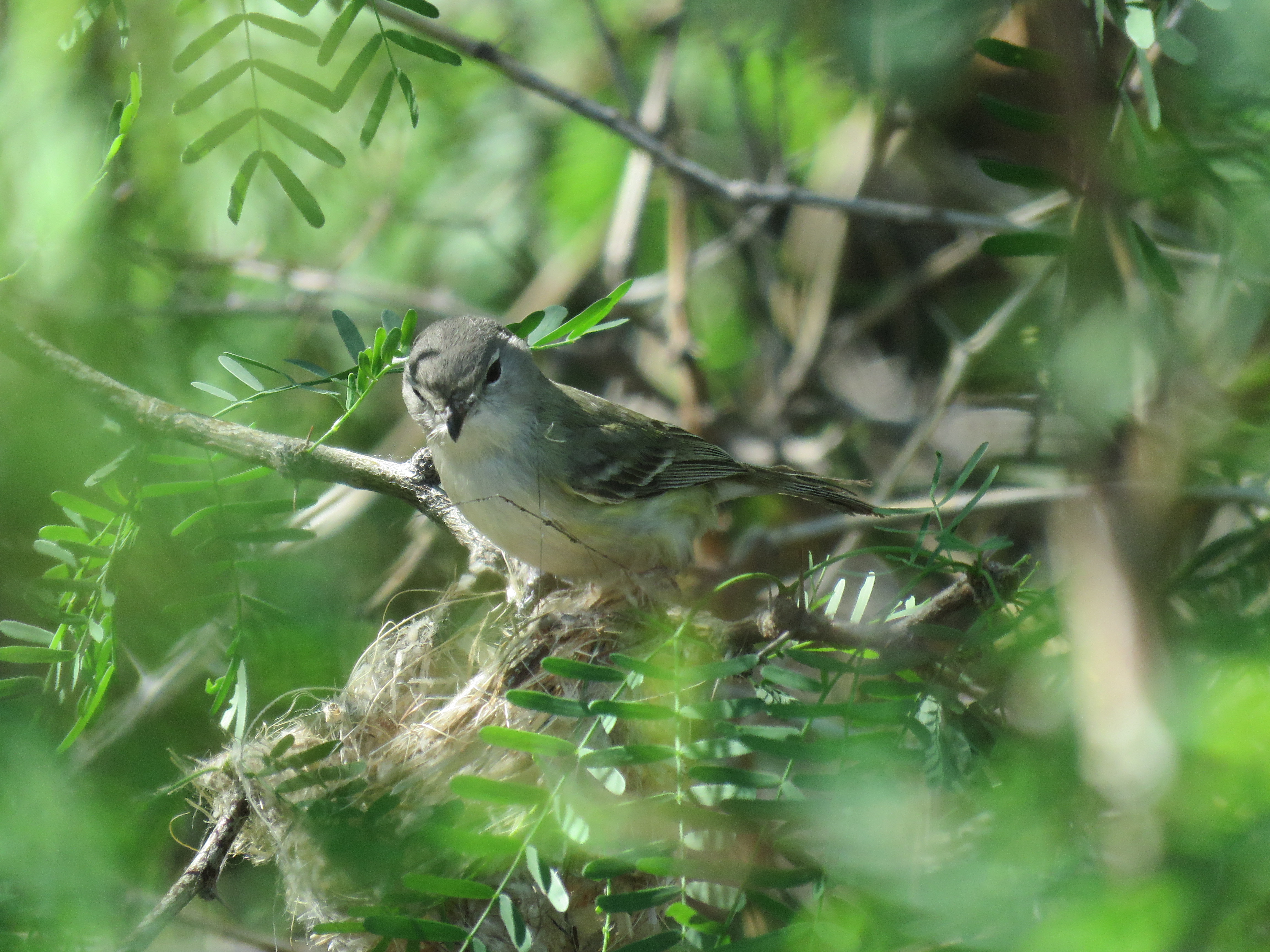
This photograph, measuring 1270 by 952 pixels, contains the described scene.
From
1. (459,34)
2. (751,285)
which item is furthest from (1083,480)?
(751,285)

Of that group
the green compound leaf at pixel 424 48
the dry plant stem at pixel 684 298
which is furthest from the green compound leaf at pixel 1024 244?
the dry plant stem at pixel 684 298

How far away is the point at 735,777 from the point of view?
1696 millimetres

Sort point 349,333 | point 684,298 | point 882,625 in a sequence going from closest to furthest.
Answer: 1. point 882,625
2. point 349,333
3. point 684,298

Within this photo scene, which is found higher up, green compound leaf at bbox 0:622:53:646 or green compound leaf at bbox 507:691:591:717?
green compound leaf at bbox 507:691:591:717

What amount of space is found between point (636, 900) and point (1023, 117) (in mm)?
1580

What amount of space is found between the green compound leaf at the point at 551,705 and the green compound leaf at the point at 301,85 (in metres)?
1.34

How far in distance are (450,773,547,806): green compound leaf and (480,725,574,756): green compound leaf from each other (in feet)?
0.22

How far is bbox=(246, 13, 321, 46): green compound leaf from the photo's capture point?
210cm

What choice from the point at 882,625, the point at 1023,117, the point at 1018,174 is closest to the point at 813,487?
the point at 882,625

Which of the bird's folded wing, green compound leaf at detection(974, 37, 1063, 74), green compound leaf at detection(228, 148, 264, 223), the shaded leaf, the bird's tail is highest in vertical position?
green compound leaf at detection(974, 37, 1063, 74)

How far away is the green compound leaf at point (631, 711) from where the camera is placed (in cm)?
172

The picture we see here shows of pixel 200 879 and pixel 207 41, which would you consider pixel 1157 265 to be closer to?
pixel 207 41

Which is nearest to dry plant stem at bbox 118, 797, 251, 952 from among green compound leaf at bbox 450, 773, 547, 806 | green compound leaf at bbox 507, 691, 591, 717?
green compound leaf at bbox 450, 773, 547, 806

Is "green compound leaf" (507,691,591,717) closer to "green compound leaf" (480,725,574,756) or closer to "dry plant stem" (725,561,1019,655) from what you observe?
"green compound leaf" (480,725,574,756)
